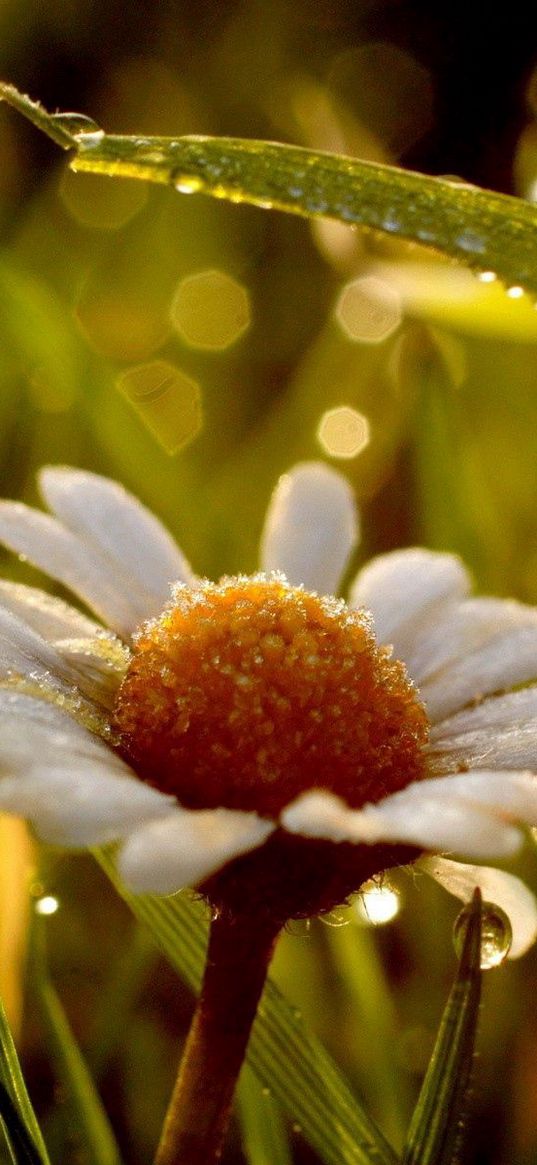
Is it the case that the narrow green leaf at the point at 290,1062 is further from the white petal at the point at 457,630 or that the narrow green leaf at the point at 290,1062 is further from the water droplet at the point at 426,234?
the water droplet at the point at 426,234

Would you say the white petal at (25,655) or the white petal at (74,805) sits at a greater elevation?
the white petal at (25,655)

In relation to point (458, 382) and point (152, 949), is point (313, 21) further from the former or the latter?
point (152, 949)

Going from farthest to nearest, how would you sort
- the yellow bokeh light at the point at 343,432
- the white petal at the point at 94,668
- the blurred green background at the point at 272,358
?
the yellow bokeh light at the point at 343,432
the blurred green background at the point at 272,358
the white petal at the point at 94,668

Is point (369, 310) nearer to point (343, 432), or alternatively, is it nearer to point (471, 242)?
point (343, 432)

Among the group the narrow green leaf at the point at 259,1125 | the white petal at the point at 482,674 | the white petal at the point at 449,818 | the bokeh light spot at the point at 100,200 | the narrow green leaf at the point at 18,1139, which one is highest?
the bokeh light spot at the point at 100,200

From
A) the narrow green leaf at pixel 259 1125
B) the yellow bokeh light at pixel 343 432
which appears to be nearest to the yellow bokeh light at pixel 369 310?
the yellow bokeh light at pixel 343 432

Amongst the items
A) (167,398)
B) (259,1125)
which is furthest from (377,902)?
(167,398)
